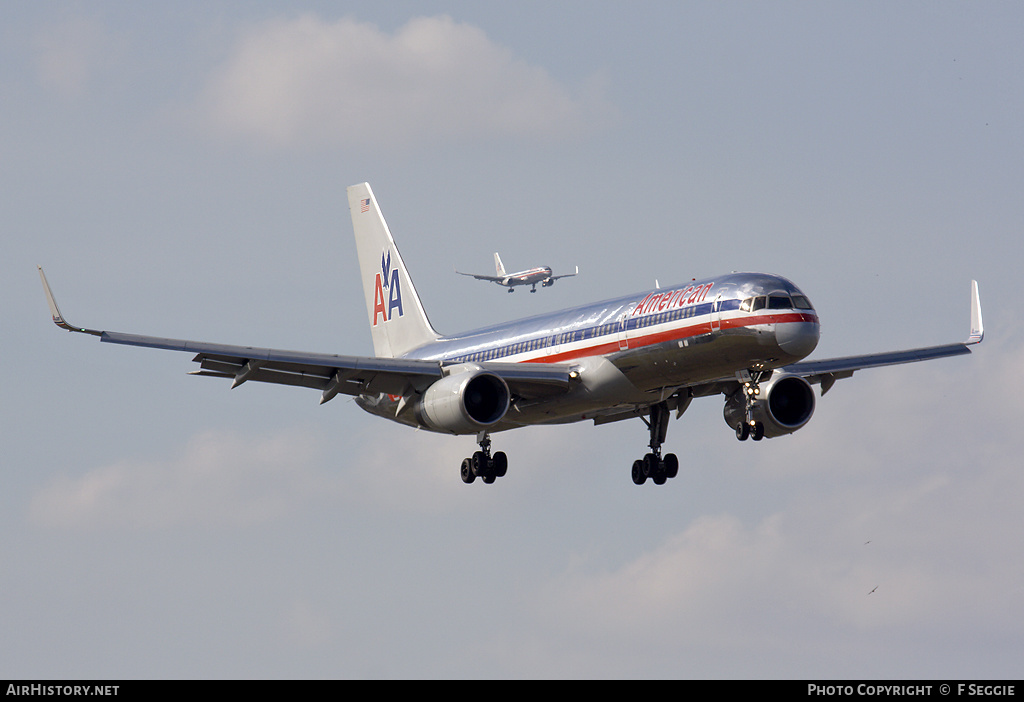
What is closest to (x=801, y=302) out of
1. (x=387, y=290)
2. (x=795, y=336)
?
(x=795, y=336)

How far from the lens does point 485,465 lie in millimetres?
51344

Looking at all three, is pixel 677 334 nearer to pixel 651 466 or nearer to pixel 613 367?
pixel 613 367

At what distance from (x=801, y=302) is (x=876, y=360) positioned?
11299mm

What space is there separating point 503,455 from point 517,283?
421 ft

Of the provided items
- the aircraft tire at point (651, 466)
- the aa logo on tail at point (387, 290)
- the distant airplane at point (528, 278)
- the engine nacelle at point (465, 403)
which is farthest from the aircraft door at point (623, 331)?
the distant airplane at point (528, 278)

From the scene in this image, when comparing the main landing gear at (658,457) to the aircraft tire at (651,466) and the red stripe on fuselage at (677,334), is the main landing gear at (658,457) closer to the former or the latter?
the aircraft tire at (651,466)

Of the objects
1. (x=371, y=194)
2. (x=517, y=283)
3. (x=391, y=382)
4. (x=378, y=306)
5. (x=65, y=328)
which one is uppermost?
(x=517, y=283)

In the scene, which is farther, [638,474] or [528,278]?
[528,278]

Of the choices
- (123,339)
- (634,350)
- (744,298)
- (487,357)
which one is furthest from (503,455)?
(123,339)

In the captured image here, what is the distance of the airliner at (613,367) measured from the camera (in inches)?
1727

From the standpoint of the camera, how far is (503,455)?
169 ft
